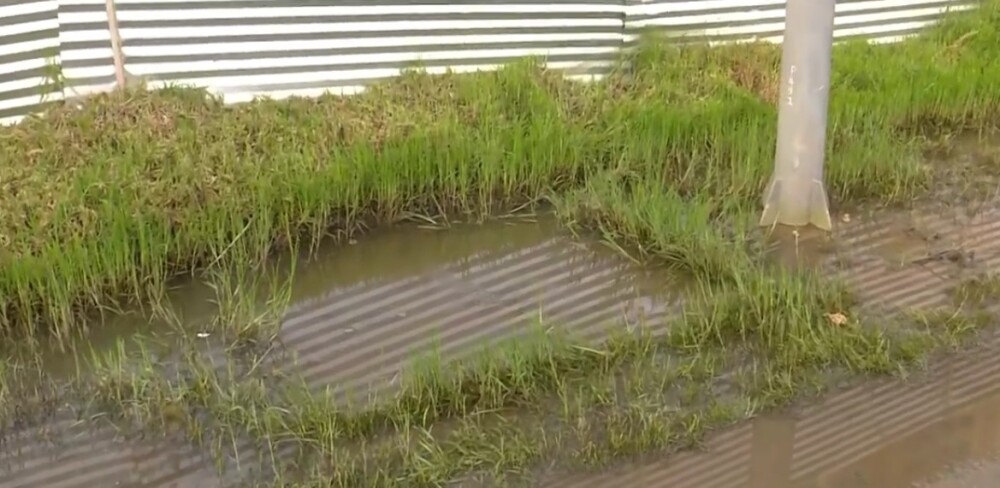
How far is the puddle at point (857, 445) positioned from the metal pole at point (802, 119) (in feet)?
3.53

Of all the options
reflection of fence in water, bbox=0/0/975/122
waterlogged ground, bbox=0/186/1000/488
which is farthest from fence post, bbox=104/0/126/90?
waterlogged ground, bbox=0/186/1000/488

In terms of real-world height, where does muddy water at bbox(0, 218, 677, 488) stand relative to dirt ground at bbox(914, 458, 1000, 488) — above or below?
above

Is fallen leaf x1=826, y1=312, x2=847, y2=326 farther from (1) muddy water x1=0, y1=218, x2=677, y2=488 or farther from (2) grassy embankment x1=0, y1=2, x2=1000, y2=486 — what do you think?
(1) muddy water x1=0, y1=218, x2=677, y2=488

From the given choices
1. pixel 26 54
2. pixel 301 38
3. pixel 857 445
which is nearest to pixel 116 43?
pixel 26 54

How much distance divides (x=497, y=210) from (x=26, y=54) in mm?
1994

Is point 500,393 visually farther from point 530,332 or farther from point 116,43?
point 116,43

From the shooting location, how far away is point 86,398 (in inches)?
120

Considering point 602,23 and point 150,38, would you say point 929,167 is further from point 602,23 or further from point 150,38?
point 150,38

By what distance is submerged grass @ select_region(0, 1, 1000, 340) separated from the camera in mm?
3711

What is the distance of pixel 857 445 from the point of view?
113 inches

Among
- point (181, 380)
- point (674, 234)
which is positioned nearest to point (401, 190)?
point (674, 234)

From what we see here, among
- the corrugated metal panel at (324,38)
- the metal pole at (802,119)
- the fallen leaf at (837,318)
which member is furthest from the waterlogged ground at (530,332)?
the corrugated metal panel at (324,38)

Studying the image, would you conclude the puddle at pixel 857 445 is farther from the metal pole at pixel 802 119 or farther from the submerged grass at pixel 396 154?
the metal pole at pixel 802 119

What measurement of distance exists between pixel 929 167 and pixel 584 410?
256cm
